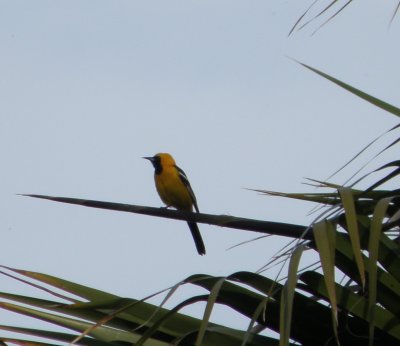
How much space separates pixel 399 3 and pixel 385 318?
125cm

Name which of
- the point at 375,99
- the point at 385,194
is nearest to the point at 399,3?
the point at 375,99

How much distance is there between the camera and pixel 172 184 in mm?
7398

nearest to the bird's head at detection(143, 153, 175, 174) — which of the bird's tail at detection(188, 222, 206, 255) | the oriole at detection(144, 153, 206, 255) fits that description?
the oriole at detection(144, 153, 206, 255)

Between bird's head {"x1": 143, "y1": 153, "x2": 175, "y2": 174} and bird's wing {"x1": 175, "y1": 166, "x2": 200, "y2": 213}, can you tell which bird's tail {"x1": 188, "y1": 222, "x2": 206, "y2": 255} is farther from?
bird's head {"x1": 143, "y1": 153, "x2": 175, "y2": 174}

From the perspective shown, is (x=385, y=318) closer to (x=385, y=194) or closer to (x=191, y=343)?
(x=385, y=194)

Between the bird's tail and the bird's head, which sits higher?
the bird's head

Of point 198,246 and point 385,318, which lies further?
point 198,246

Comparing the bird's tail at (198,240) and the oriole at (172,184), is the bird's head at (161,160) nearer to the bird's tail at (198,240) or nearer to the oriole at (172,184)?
the oriole at (172,184)

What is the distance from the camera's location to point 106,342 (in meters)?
2.13

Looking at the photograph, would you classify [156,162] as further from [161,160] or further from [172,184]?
[172,184]

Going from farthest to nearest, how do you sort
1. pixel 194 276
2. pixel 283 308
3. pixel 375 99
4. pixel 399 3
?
pixel 399 3 → pixel 375 99 → pixel 194 276 → pixel 283 308

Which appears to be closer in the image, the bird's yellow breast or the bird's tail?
the bird's yellow breast

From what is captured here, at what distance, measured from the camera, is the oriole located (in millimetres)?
7379

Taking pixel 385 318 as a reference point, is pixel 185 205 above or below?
above
